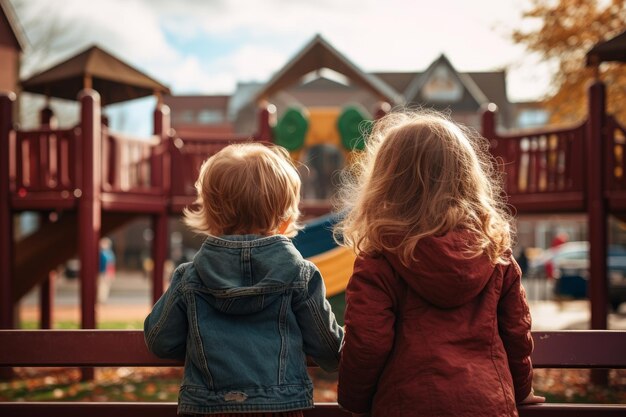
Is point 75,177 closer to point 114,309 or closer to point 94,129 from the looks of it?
point 94,129

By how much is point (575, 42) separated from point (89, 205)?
10188mm

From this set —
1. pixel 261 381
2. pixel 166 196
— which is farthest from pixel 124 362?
pixel 166 196

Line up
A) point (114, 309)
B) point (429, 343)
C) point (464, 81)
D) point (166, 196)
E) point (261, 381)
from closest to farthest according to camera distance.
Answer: point (429, 343) < point (261, 381) < point (166, 196) < point (114, 309) < point (464, 81)

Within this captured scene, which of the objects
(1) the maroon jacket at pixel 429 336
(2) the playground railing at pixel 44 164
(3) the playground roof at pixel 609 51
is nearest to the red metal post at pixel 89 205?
(2) the playground railing at pixel 44 164

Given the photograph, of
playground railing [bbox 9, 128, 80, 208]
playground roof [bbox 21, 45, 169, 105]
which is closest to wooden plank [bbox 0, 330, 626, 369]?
playground railing [bbox 9, 128, 80, 208]

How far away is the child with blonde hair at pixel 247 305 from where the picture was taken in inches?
83.0

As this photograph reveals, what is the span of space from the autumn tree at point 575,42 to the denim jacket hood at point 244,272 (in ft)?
42.5

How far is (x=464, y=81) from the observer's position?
3209 cm

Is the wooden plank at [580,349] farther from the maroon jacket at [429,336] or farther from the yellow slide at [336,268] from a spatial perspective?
the yellow slide at [336,268]

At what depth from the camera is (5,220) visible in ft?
27.8

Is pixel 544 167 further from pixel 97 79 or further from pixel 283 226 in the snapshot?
pixel 283 226

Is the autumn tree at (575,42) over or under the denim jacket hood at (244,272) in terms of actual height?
over

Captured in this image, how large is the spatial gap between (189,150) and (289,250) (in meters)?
7.72

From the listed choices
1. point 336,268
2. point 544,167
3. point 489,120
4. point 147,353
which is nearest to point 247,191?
point 147,353
